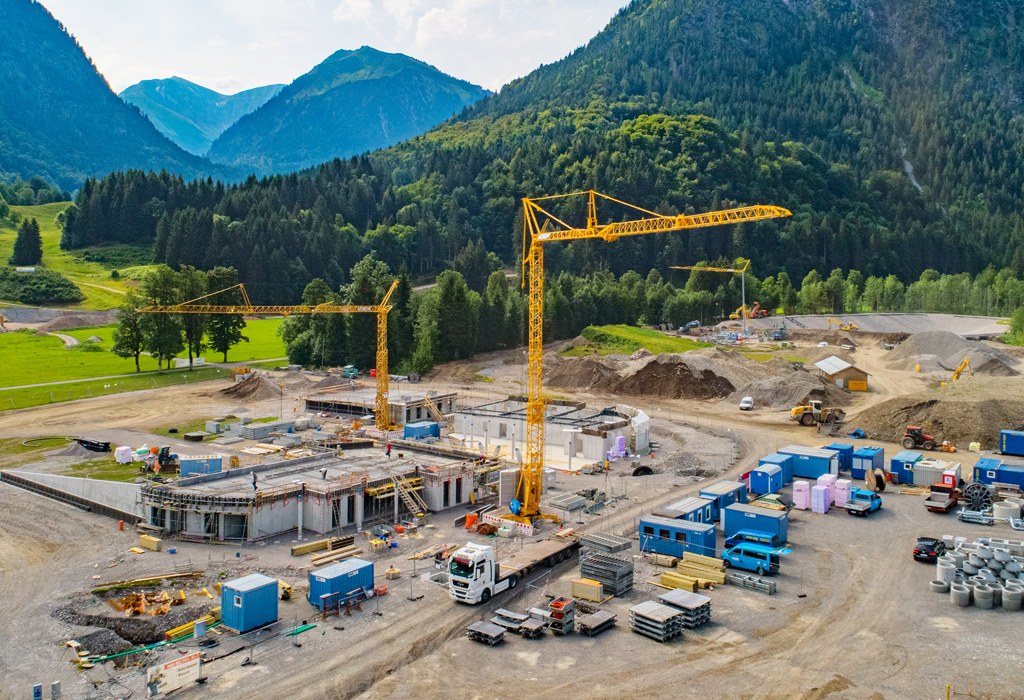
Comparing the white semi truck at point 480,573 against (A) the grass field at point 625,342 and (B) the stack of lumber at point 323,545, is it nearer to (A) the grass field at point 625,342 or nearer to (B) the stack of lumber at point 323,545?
(B) the stack of lumber at point 323,545

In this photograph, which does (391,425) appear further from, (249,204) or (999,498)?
(249,204)

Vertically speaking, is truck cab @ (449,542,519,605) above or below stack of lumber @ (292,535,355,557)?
above

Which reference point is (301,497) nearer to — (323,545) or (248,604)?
(323,545)

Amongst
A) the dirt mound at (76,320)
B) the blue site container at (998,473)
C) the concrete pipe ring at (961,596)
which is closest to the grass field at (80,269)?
the dirt mound at (76,320)

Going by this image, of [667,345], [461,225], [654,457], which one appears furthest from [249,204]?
[654,457]

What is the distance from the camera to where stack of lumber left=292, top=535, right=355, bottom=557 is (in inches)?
1423

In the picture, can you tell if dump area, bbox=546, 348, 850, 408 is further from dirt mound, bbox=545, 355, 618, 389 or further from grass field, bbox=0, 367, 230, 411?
grass field, bbox=0, 367, 230, 411

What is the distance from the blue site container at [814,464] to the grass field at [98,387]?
69.4 m

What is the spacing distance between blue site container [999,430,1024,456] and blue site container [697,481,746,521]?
81.7ft

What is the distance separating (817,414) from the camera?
6700cm

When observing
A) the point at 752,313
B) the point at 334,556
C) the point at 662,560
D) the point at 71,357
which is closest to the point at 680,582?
the point at 662,560

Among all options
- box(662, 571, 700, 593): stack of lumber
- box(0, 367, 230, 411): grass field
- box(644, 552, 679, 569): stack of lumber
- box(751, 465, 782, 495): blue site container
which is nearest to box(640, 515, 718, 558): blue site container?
box(644, 552, 679, 569): stack of lumber

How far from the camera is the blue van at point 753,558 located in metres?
32.9

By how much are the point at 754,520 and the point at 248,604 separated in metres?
23.9
